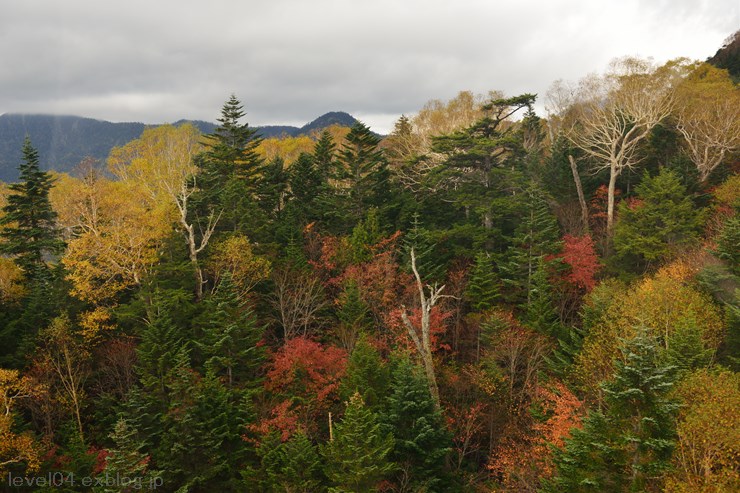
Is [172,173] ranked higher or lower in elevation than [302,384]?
higher

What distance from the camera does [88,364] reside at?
85.9ft

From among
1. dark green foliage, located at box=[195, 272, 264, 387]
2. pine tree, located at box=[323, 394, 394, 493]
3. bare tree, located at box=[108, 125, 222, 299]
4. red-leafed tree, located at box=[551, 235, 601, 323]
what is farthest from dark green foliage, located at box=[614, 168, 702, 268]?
bare tree, located at box=[108, 125, 222, 299]

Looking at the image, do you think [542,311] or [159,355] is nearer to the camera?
[159,355]

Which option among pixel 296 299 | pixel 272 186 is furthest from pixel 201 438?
pixel 272 186

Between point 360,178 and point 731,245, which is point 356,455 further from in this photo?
point 360,178

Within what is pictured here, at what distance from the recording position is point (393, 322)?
28.9 m

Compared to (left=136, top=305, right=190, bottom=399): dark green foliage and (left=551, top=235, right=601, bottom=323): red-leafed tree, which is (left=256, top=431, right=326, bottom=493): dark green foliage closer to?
(left=136, top=305, right=190, bottom=399): dark green foliage

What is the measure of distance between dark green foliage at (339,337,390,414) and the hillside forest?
0.15 metres

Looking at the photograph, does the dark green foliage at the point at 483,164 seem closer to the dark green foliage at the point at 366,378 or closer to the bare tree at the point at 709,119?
the bare tree at the point at 709,119

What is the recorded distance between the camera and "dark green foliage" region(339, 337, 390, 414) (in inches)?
925

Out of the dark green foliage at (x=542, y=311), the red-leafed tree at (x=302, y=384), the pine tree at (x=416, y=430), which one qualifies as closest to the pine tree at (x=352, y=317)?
the red-leafed tree at (x=302, y=384)

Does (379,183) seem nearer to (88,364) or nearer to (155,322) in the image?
(155,322)

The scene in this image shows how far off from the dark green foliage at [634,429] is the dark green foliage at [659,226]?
19400mm

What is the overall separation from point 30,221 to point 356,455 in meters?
31.9
